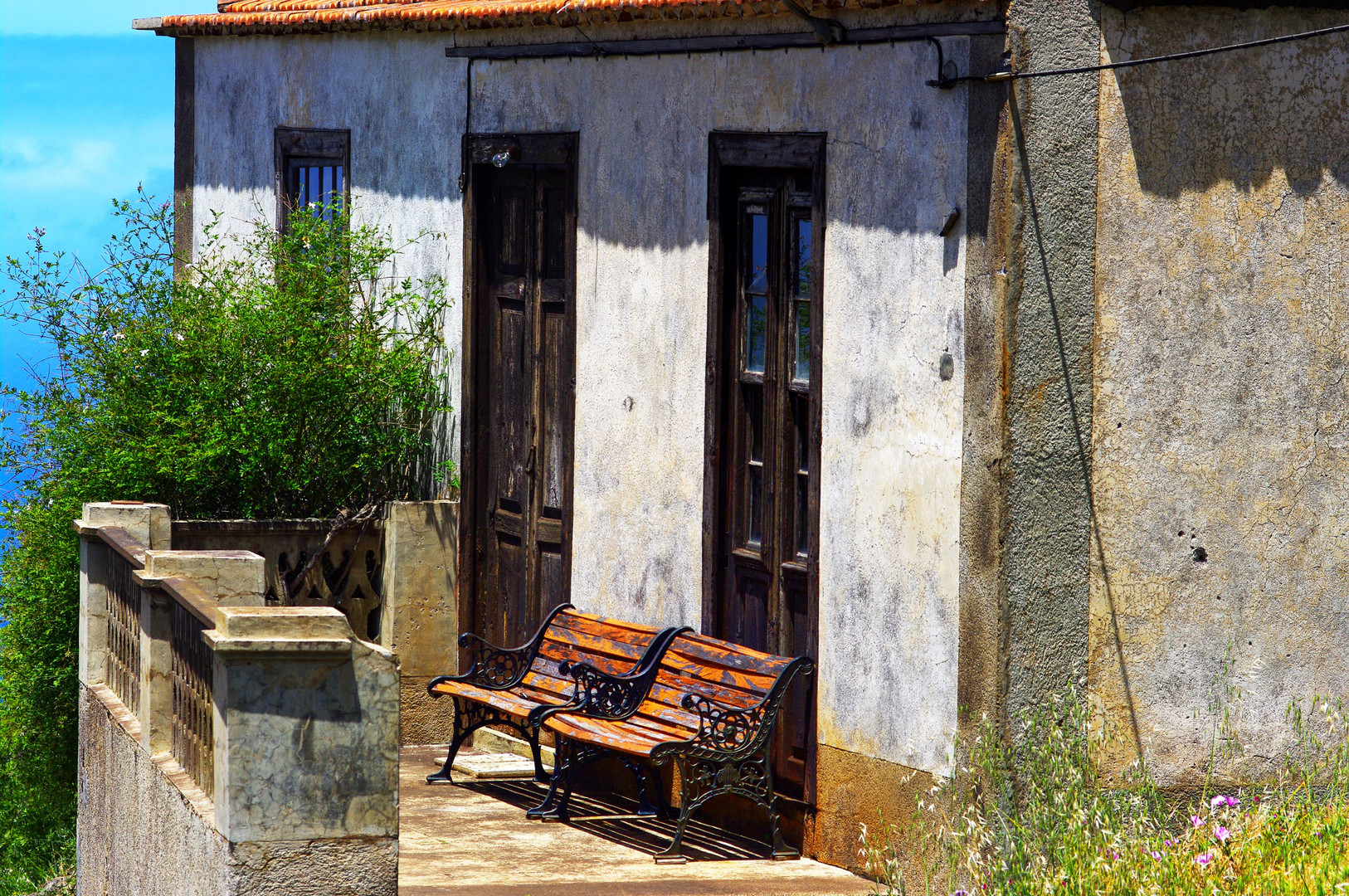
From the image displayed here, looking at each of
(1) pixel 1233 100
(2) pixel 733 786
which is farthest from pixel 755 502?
(1) pixel 1233 100

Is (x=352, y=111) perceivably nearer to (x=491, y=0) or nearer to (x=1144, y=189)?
(x=491, y=0)

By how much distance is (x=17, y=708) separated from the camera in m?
10.7

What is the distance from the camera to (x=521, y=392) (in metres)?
9.99

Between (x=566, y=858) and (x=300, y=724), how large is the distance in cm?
214

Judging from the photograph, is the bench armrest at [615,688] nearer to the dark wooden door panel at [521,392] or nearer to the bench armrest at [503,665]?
the bench armrest at [503,665]

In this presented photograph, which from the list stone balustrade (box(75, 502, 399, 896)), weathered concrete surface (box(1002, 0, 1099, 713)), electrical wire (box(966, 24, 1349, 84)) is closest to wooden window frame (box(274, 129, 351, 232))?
stone balustrade (box(75, 502, 399, 896))

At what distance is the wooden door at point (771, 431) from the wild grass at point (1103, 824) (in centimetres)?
113

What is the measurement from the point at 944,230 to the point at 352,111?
5561 millimetres

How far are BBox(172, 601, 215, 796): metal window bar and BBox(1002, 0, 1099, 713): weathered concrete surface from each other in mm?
2890

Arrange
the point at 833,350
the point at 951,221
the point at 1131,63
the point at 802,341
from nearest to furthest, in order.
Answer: the point at 1131,63, the point at 951,221, the point at 833,350, the point at 802,341

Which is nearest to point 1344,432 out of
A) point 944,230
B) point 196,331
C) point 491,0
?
point 944,230

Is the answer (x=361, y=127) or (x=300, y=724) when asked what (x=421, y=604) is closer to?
(x=361, y=127)

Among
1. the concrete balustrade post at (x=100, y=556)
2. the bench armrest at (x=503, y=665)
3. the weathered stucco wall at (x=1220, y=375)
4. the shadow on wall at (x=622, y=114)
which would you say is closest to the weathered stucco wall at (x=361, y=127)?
the shadow on wall at (x=622, y=114)

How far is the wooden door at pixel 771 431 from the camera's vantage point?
7.86 meters
